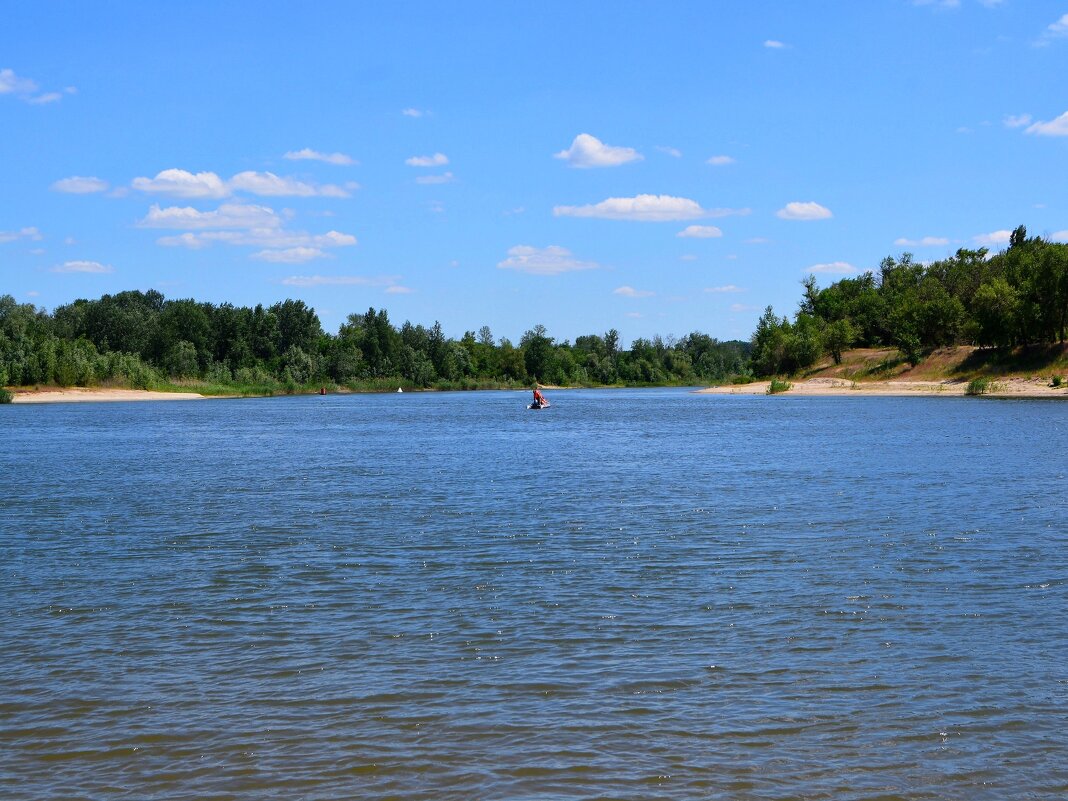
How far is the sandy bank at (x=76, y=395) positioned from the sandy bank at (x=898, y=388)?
259 feet

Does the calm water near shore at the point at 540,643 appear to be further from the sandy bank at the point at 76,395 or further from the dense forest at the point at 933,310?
the sandy bank at the point at 76,395

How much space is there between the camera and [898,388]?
371 ft

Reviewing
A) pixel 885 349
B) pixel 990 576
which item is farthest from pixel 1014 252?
pixel 990 576

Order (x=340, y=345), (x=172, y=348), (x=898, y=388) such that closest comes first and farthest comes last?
(x=898, y=388)
(x=172, y=348)
(x=340, y=345)

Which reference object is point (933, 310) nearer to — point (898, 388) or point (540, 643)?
point (898, 388)

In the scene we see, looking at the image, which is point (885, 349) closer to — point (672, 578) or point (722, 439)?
point (722, 439)

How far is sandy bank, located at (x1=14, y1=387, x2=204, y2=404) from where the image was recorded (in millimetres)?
119875

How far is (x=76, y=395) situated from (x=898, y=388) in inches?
3880

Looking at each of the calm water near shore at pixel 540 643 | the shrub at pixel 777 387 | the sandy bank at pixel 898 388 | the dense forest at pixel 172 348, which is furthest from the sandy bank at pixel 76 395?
the calm water near shore at pixel 540 643

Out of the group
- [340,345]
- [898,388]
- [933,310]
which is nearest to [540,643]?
[898,388]

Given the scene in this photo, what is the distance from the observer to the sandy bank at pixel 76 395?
393 ft

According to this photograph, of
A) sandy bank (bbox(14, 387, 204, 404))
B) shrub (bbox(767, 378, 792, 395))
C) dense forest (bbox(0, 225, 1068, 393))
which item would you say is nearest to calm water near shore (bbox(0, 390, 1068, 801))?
dense forest (bbox(0, 225, 1068, 393))

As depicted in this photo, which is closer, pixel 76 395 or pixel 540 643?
pixel 540 643

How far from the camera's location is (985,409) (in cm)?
7231
